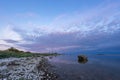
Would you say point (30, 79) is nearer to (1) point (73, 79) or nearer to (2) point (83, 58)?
(1) point (73, 79)

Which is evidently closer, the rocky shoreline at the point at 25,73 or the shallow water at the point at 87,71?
the rocky shoreline at the point at 25,73

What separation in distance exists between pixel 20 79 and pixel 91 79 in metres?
10.1

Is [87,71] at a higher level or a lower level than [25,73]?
lower

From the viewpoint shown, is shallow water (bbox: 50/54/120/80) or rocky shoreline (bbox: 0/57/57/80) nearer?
rocky shoreline (bbox: 0/57/57/80)

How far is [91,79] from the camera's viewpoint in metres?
22.0

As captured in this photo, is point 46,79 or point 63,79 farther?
point 63,79

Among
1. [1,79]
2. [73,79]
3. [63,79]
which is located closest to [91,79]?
[73,79]

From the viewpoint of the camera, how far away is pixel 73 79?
2177cm

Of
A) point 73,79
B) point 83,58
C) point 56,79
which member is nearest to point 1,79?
A: point 56,79

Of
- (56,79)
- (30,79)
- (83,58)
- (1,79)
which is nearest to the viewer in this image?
(1,79)

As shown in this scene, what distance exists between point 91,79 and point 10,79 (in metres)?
11.1

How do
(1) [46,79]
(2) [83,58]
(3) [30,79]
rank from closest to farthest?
(3) [30,79] < (1) [46,79] < (2) [83,58]

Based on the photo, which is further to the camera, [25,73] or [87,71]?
[87,71]

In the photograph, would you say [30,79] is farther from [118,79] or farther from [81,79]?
[118,79]
